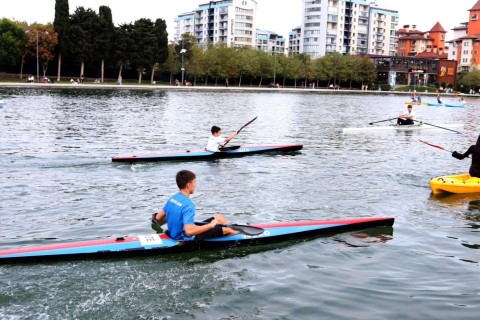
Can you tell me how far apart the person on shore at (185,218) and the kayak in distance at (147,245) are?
0.52 feet

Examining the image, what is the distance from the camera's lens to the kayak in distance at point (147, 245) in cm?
888

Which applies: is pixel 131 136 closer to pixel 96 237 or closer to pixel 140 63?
pixel 96 237

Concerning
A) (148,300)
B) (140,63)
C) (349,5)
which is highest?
(349,5)

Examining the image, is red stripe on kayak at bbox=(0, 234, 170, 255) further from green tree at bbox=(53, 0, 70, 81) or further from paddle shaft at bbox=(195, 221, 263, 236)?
green tree at bbox=(53, 0, 70, 81)

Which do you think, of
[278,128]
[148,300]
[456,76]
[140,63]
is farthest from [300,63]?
[148,300]

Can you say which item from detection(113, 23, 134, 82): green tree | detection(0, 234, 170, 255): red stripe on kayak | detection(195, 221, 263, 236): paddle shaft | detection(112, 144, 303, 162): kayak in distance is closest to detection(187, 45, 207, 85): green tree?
detection(113, 23, 134, 82): green tree

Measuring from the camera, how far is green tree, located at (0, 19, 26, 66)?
250 ft

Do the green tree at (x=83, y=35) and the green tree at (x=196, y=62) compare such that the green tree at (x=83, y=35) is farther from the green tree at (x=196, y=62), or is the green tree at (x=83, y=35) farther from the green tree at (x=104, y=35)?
the green tree at (x=196, y=62)

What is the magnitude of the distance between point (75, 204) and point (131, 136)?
14.7 meters

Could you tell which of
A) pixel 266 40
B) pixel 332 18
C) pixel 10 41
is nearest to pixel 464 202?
pixel 10 41

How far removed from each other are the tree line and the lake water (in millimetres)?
60486

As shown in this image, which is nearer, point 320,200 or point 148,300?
point 148,300

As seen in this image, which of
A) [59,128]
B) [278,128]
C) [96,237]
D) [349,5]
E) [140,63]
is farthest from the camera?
[349,5]

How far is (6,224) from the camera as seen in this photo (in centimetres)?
1158
